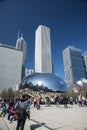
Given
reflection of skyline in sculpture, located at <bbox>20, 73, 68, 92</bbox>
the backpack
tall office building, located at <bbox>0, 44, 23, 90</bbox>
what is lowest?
the backpack

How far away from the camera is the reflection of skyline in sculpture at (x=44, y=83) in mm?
39550

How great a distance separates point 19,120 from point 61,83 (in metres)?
37.9

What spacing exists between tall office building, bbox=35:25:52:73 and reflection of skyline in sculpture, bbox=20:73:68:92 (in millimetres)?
80333

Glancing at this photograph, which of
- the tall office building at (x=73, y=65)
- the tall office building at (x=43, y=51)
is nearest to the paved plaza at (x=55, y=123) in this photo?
the tall office building at (x=43, y=51)

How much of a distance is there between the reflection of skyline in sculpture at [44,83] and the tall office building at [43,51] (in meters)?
80.3

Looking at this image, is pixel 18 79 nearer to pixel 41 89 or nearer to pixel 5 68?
pixel 5 68

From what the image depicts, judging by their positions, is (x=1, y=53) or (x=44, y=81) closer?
(x=44, y=81)

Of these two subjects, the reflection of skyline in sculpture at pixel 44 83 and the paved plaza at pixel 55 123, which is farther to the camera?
the reflection of skyline in sculpture at pixel 44 83

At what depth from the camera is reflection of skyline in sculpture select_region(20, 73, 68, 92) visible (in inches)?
1557

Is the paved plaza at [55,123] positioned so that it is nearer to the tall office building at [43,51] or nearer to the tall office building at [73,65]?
the tall office building at [43,51]

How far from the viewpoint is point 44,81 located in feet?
133

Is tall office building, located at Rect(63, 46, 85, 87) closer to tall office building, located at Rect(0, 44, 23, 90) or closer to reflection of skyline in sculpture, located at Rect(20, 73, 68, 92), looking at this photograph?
tall office building, located at Rect(0, 44, 23, 90)

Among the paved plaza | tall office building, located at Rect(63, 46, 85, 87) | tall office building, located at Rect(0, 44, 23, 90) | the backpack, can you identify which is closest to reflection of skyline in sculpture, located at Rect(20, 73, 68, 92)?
the paved plaza

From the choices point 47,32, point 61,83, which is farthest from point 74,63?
point 61,83
